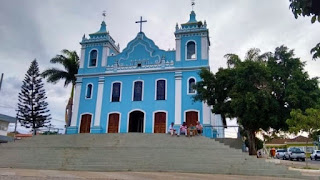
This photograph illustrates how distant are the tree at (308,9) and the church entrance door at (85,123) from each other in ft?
62.1

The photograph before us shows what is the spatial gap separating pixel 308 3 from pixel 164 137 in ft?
42.0

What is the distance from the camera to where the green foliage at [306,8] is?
3096 mm

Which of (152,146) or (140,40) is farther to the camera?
(140,40)

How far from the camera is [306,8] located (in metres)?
3.18

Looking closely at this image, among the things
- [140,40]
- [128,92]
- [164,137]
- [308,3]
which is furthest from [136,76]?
[308,3]

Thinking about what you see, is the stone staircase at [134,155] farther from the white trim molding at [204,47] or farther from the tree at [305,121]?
the white trim molding at [204,47]

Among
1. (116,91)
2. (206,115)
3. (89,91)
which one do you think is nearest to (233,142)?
(206,115)

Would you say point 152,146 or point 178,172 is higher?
point 152,146

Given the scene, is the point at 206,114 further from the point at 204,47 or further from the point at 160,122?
the point at 204,47

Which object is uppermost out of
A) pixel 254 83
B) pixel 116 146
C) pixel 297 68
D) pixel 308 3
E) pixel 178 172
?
pixel 297 68

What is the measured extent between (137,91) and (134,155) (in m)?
8.54

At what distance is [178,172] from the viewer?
10758 mm

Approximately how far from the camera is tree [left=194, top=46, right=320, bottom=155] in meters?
14.7

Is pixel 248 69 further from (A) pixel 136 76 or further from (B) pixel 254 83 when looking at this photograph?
(A) pixel 136 76
